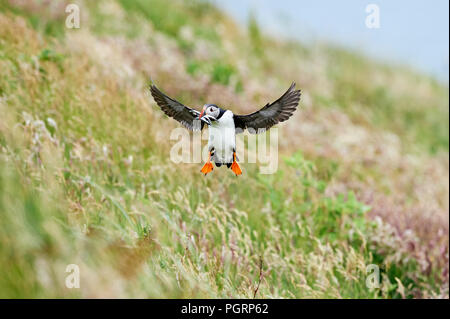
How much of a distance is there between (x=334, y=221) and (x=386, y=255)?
1.98ft

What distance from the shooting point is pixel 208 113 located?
1822 millimetres

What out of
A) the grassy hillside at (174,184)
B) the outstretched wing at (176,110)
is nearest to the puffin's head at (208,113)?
the outstretched wing at (176,110)

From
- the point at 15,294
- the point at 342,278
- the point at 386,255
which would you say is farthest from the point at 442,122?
the point at 15,294

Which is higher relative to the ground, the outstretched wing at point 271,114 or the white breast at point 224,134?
the outstretched wing at point 271,114

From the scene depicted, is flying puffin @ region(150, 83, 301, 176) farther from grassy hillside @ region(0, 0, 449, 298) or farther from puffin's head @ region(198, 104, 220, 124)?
grassy hillside @ region(0, 0, 449, 298)

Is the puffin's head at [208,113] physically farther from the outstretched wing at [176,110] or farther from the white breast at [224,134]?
the outstretched wing at [176,110]

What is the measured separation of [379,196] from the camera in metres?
5.68

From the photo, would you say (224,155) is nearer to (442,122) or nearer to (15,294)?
(15,294)

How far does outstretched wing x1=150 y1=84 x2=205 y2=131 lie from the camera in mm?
2021

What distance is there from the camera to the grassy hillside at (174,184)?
2020 millimetres

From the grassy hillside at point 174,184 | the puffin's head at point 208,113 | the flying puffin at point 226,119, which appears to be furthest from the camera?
the grassy hillside at point 174,184

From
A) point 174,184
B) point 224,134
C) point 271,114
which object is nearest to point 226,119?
point 224,134

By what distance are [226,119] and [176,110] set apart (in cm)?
27

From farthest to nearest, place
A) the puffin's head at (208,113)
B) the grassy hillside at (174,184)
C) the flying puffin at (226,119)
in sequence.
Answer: the grassy hillside at (174,184) → the flying puffin at (226,119) → the puffin's head at (208,113)
